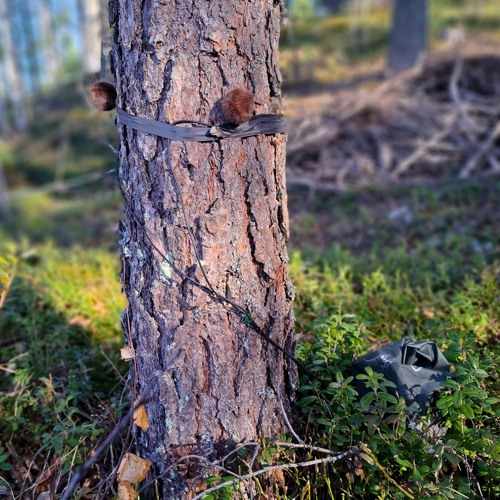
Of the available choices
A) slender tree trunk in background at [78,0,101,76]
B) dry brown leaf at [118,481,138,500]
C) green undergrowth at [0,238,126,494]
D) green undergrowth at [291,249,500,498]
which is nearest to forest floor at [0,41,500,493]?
green undergrowth at [0,238,126,494]

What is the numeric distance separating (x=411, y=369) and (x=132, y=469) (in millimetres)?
1232

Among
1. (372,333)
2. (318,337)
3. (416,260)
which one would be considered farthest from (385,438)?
(416,260)

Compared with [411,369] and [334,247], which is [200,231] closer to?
[411,369]

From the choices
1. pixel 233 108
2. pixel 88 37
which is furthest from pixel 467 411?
pixel 88 37

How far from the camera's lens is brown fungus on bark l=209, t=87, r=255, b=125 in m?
1.74

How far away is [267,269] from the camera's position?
1948mm

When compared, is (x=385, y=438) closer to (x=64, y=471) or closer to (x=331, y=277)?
(x=64, y=471)

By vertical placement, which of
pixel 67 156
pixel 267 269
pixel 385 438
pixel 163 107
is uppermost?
pixel 163 107

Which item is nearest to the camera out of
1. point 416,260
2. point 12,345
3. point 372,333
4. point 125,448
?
point 125,448

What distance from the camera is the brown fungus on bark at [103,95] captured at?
6.43 ft

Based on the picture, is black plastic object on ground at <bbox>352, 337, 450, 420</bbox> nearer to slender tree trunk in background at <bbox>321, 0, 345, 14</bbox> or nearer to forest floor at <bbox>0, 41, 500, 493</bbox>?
forest floor at <bbox>0, 41, 500, 493</bbox>

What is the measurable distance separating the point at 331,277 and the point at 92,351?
1719mm

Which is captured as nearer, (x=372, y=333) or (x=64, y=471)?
(x=64, y=471)

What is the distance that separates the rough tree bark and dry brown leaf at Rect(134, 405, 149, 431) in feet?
0.11
